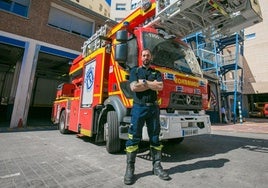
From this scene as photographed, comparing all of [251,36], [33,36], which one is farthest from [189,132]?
[251,36]

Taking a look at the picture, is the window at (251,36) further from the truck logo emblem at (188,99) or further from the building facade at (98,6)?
the truck logo emblem at (188,99)

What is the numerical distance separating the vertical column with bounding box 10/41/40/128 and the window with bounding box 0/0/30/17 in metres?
1.96

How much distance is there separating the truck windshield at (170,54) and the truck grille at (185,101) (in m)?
0.69

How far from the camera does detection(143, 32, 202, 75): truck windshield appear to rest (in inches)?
180

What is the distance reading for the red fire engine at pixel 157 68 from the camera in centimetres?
425

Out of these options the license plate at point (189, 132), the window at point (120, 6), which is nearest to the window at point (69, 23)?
the license plate at point (189, 132)

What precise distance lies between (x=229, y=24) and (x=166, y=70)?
2.16 m

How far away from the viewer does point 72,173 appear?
3422mm

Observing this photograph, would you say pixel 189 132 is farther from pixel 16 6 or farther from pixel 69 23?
pixel 69 23

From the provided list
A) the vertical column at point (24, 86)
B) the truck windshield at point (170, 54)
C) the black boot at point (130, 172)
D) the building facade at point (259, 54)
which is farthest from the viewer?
the building facade at point (259, 54)

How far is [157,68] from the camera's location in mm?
4328

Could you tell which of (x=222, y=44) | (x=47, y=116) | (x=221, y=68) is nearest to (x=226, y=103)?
(x=221, y=68)

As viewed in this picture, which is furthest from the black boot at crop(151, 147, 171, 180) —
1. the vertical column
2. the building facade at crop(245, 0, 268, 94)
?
the building facade at crop(245, 0, 268, 94)

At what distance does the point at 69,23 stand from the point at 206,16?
11588 millimetres
